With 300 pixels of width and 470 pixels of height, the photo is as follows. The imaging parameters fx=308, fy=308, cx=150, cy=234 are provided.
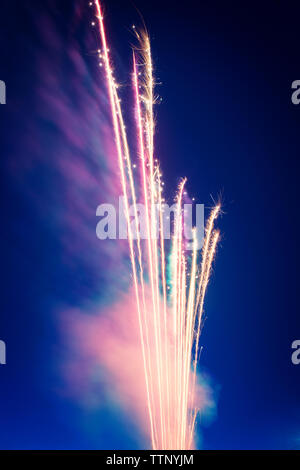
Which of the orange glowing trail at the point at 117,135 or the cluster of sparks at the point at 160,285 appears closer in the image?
the orange glowing trail at the point at 117,135

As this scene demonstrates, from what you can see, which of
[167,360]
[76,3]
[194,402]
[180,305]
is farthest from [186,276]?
[76,3]

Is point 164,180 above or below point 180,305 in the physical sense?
above

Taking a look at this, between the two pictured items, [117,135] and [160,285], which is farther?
[160,285]

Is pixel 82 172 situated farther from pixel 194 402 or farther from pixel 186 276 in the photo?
pixel 194 402

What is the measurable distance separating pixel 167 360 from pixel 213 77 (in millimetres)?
4243

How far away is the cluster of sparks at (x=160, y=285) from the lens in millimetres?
4121

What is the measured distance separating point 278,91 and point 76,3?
3.09m

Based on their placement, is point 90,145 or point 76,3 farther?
point 90,145

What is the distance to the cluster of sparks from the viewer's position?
4.12 metres

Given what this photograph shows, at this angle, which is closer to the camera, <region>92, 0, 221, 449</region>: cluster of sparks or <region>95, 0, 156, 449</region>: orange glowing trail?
<region>95, 0, 156, 449</region>: orange glowing trail

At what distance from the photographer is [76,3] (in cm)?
412

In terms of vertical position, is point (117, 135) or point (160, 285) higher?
point (117, 135)

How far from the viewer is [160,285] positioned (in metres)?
4.46
